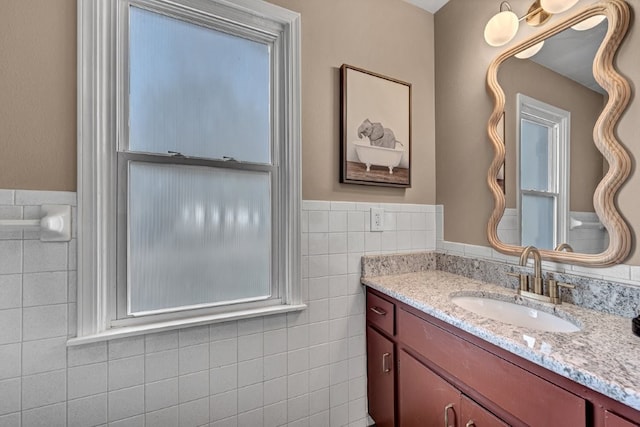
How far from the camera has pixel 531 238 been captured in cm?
134

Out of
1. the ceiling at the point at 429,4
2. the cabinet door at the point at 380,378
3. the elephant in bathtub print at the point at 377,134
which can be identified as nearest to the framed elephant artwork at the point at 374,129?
the elephant in bathtub print at the point at 377,134

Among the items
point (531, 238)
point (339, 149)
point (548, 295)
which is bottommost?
point (548, 295)

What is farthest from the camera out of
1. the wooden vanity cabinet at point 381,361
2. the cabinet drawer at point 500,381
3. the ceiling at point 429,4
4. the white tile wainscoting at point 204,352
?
the ceiling at point 429,4

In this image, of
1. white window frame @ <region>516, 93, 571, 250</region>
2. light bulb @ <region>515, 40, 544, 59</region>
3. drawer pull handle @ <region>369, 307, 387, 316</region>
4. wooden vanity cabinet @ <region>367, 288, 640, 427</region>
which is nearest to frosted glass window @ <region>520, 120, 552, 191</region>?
white window frame @ <region>516, 93, 571, 250</region>

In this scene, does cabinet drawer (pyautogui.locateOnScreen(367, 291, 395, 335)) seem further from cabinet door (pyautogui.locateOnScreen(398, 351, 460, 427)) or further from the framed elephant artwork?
the framed elephant artwork

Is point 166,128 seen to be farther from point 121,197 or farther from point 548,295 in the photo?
point 548,295

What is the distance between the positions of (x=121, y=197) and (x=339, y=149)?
1.05m

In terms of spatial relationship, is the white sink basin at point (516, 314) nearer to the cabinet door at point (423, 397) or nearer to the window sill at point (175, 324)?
the cabinet door at point (423, 397)

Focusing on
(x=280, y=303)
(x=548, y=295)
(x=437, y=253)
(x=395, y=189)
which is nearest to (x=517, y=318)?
(x=548, y=295)

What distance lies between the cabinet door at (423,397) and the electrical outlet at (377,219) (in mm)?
661

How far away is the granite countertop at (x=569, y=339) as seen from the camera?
24.9 inches

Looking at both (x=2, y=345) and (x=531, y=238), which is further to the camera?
(x=531, y=238)

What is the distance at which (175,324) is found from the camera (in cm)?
119

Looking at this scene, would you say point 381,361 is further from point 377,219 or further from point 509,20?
point 509,20
